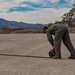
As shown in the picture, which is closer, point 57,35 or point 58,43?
point 58,43

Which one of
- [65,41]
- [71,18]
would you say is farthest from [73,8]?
[65,41]

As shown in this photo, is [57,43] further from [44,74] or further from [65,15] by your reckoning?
[65,15]

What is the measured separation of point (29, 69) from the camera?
952 cm

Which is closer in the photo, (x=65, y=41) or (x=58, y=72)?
(x=58, y=72)

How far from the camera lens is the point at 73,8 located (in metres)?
86.5

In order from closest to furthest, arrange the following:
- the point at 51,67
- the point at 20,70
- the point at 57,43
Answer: the point at 20,70 → the point at 51,67 → the point at 57,43

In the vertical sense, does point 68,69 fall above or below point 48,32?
below

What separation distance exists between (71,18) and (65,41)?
242 feet

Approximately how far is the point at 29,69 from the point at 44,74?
3.32 feet

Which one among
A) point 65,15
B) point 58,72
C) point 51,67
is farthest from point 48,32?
point 65,15

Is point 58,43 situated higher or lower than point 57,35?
lower

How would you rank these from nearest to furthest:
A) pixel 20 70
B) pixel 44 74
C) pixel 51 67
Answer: pixel 44 74 < pixel 20 70 < pixel 51 67

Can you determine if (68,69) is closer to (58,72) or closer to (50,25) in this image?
(58,72)

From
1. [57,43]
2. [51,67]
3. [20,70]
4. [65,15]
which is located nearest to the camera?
[20,70]
